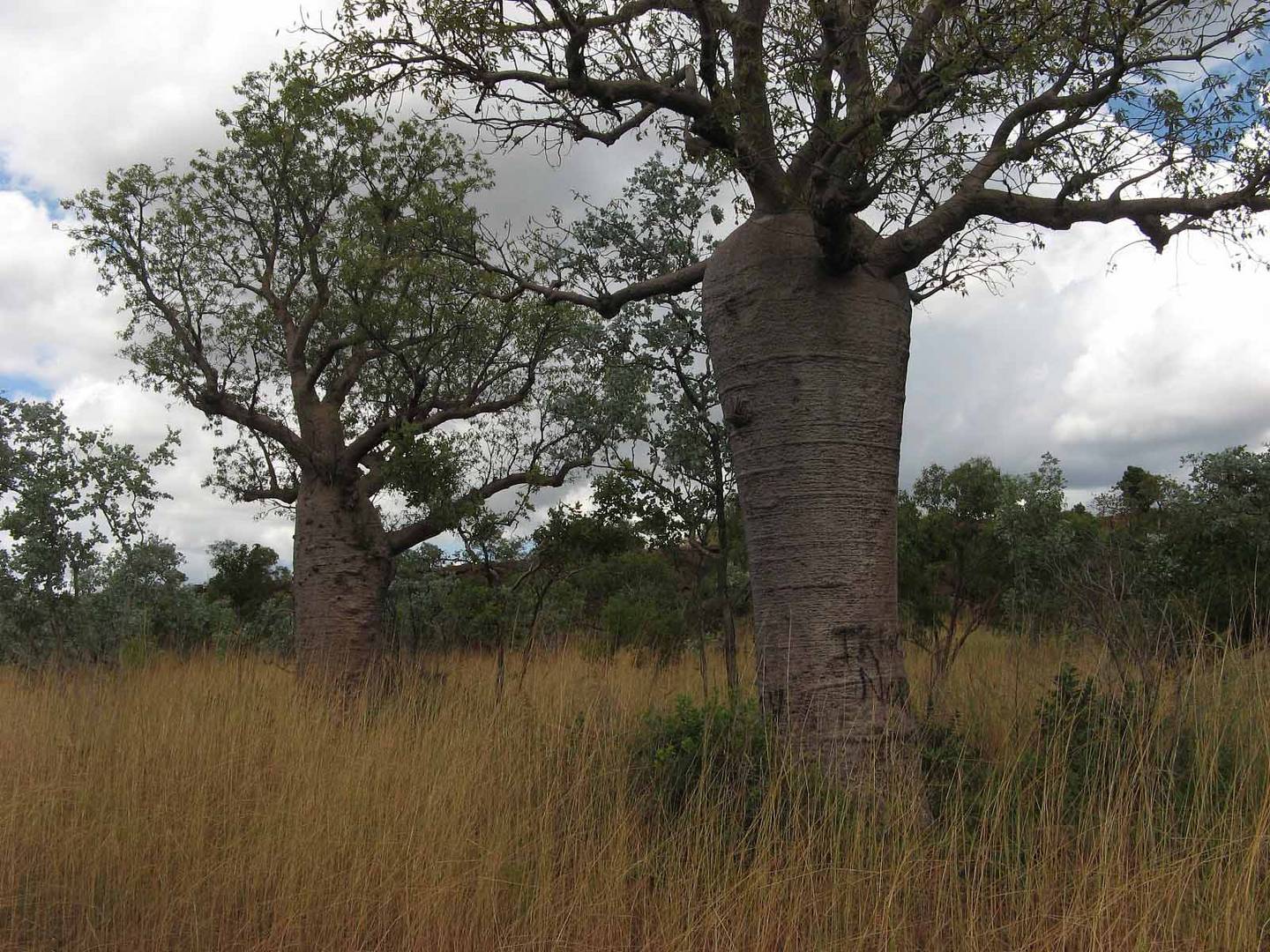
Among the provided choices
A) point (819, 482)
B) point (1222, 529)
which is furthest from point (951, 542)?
point (819, 482)

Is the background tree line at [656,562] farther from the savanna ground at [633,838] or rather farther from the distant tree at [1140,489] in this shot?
the savanna ground at [633,838]

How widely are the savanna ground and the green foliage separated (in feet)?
0.08

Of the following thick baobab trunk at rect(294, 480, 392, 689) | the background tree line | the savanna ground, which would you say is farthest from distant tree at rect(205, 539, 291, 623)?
the savanna ground

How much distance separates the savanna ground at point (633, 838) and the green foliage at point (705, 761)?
2 centimetres

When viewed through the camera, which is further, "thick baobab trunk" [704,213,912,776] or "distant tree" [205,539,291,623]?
"distant tree" [205,539,291,623]

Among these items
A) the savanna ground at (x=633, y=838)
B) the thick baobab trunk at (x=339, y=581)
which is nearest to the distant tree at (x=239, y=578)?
the thick baobab trunk at (x=339, y=581)

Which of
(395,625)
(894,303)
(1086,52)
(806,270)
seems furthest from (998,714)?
(395,625)

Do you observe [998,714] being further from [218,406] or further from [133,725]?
[218,406]

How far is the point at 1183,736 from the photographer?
4859 mm

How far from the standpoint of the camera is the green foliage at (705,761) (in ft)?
14.7

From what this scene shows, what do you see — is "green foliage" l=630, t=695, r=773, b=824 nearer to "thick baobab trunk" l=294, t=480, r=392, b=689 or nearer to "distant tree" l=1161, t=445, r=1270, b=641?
"thick baobab trunk" l=294, t=480, r=392, b=689

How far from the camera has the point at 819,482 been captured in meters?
4.94

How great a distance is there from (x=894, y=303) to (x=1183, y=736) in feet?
9.02

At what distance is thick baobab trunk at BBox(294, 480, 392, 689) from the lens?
10781mm
